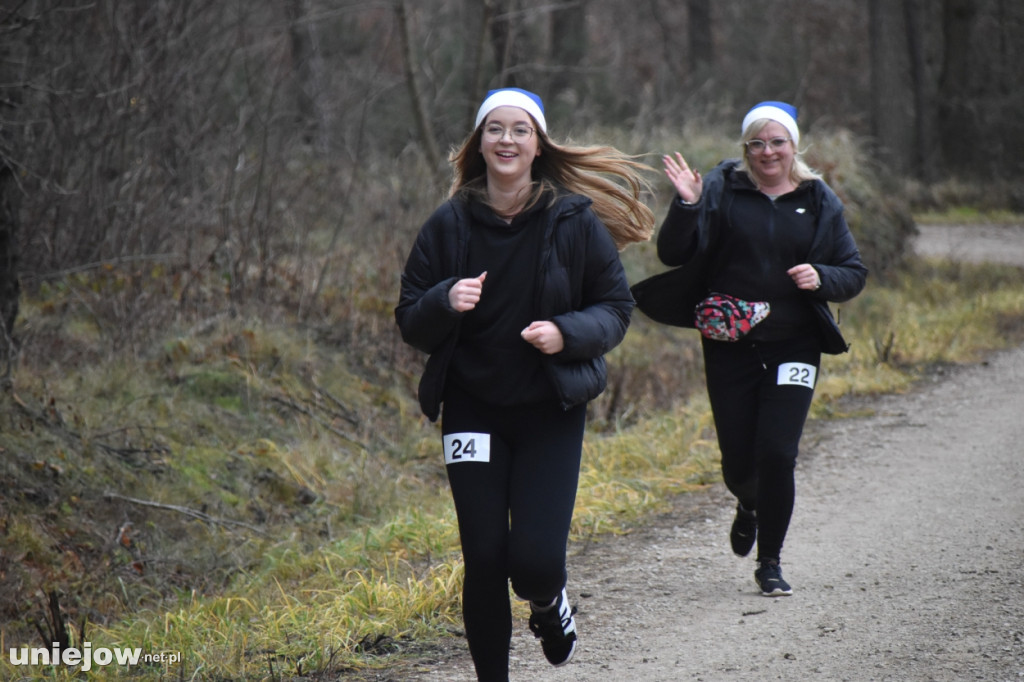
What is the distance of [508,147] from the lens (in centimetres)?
379

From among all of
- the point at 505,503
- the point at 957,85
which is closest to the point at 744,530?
the point at 505,503

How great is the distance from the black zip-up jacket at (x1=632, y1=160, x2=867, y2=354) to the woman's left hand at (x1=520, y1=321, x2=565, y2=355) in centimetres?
158

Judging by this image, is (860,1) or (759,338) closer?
(759,338)

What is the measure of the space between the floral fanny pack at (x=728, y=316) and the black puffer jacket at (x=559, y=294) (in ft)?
4.23

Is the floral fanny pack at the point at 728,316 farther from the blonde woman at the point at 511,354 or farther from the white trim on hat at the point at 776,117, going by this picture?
the blonde woman at the point at 511,354

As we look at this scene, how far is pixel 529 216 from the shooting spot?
376cm

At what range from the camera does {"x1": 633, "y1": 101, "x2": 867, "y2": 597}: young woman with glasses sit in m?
4.93

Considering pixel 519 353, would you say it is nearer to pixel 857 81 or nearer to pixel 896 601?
pixel 896 601

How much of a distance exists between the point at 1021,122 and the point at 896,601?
22.4 m

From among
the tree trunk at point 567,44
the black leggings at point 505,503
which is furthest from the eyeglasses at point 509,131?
the tree trunk at point 567,44

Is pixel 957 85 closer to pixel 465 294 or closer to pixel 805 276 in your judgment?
pixel 805 276

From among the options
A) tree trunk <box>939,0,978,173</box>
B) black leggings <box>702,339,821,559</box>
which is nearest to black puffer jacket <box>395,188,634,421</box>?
black leggings <box>702,339,821,559</box>

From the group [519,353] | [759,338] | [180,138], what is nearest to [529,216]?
[519,353]

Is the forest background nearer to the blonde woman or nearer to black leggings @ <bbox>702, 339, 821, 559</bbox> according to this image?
the blonde woman
